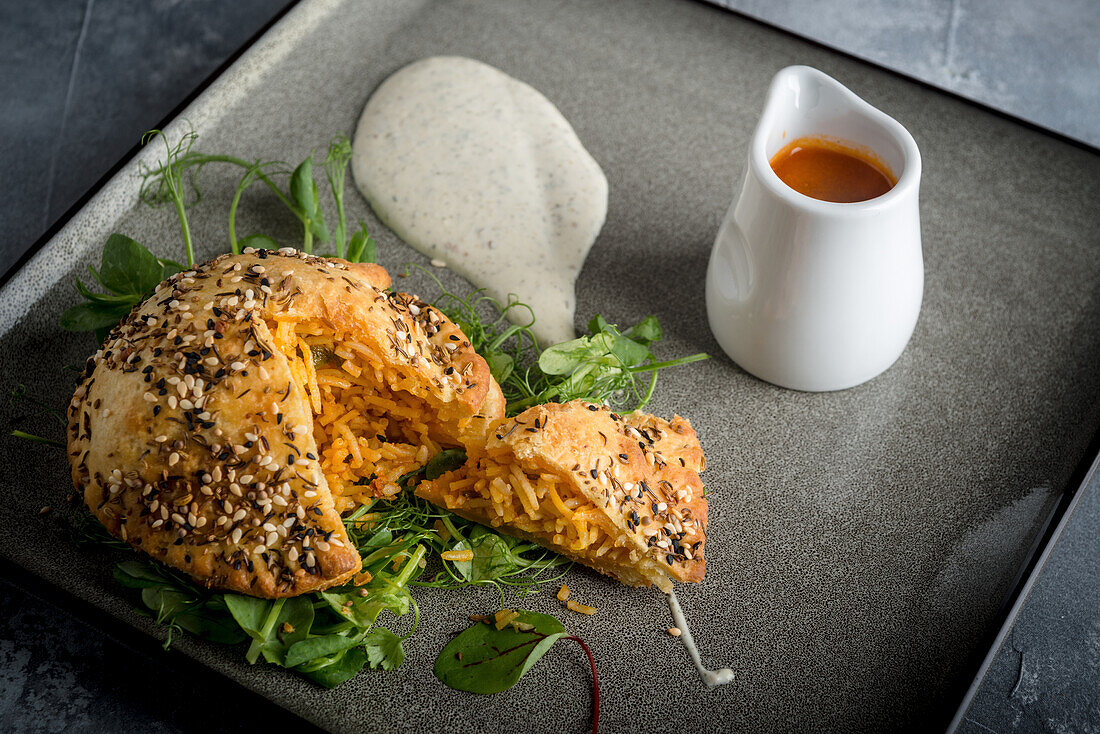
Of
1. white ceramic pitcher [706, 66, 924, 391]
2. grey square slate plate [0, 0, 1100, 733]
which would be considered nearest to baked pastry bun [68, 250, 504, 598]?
grey square slate plate [0, 0, 1100, 733]

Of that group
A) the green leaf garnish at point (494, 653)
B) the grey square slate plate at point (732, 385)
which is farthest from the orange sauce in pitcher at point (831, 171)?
the green leaf garnish at point (494, 653)

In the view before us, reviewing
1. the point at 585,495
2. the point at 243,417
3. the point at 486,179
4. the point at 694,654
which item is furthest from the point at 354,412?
the point at 486,179

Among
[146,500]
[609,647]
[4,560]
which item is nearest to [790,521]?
[609,647]

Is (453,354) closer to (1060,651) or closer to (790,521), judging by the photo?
(790,521)

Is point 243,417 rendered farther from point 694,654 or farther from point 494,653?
point 694,654

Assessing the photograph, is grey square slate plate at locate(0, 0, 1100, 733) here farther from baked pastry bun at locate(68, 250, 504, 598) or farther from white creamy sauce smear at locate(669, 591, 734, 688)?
baked pastry bun at locate(68, 250, 504, 598)

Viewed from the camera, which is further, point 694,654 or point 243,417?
point 694,654
